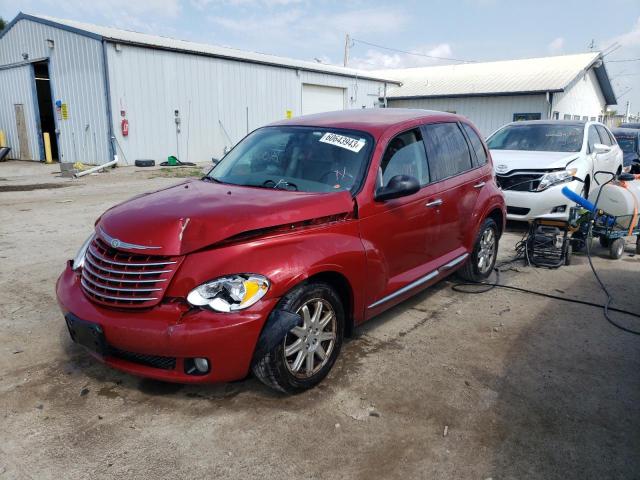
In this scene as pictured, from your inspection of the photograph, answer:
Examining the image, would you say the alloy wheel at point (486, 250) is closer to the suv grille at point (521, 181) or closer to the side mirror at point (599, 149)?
the suv grille at point (521, 181)

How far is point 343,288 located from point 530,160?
5.82 m

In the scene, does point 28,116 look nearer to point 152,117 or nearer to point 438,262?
point 152,117

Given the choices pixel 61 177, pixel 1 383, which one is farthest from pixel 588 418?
pixel 61 177

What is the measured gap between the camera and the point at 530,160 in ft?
26.9

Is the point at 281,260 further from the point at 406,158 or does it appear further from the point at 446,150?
the point at 446,150

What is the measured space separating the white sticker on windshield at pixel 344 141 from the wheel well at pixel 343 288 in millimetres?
1089

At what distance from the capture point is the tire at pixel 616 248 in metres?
6.80

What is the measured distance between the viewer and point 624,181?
22.5 feet

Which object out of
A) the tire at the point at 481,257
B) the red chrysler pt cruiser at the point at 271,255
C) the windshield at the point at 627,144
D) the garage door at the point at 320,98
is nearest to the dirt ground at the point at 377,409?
the red chrysler pt cruiser at the point at 271,255

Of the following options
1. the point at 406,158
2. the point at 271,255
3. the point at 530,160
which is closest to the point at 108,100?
the point at 530,160

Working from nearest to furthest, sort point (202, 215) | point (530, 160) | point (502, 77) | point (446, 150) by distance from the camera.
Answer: point (202, 215) < point (446, 150) < point (530, 160) < point (502, 77)

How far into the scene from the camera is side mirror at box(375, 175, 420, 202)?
3792 millimetres

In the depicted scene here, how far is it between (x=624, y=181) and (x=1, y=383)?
7.32 m

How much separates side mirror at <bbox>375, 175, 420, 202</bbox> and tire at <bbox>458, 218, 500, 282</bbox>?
188 cm
